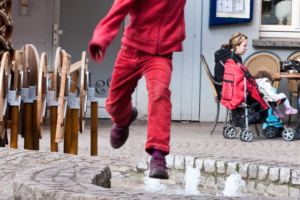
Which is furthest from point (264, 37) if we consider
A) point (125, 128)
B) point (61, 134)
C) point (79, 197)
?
point (79, 197)

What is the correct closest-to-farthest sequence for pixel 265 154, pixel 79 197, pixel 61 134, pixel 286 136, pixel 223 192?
pixel 79 197, pixel 223 192, pixel 61 134, pixel 265 154, pixel 286 136

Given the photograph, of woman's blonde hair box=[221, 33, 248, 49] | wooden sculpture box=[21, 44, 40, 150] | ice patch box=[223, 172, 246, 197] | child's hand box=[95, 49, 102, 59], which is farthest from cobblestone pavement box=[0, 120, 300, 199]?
woman's blonde hair box=[221, 33, 248, 49]

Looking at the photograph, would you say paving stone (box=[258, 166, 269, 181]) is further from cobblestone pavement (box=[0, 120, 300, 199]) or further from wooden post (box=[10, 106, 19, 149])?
wooden post (box=[10, 106, 19, 149])

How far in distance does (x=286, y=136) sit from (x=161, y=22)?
5371mm

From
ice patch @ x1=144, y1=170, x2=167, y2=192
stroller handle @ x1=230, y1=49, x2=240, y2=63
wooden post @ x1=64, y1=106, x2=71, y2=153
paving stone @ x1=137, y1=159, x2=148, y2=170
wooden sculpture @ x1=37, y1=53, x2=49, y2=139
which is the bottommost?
ice patch @ x1=144, y1=170, x2=167, y2=192

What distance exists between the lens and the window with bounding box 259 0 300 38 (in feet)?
34.3

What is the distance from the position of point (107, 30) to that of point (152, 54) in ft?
1.30

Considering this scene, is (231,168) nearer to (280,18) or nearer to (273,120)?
(273,120)

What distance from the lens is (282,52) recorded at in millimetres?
10352

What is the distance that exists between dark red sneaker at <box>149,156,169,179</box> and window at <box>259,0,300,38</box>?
25.2 ft

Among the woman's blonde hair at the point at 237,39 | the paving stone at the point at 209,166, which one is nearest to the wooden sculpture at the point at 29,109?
the paving stone at the point at 209,166

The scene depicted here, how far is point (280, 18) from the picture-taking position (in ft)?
34.6

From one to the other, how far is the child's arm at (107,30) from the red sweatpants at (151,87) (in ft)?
1.02

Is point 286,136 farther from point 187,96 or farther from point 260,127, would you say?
point 187,96
